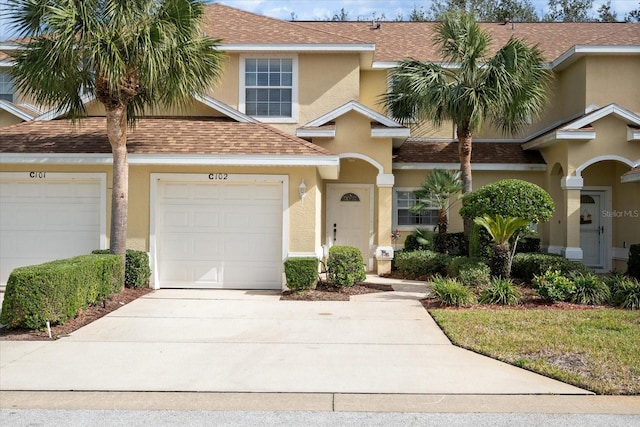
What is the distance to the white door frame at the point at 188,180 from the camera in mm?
12758

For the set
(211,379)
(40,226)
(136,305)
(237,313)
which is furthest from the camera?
(40,226)

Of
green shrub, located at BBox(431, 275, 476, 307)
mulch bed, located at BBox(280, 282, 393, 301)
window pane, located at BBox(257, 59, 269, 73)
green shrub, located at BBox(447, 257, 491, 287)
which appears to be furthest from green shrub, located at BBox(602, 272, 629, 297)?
window pane, located at BBox(257, 59, 269, 73)

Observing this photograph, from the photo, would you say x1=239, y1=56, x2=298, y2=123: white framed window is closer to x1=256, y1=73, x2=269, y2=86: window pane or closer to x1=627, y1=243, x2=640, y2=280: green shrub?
x1=256, y1=73, x2=269, y2=86: window pane

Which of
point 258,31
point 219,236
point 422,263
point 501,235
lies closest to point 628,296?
point 501,235

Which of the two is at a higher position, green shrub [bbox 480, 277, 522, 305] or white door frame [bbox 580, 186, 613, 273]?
white door frame [bbox 580, 186, 613, 273]

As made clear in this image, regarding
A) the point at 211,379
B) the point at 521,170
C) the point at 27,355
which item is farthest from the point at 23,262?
the point at 521,170

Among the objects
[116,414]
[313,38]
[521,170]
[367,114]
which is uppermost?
[313,38]

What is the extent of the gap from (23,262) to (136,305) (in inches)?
144

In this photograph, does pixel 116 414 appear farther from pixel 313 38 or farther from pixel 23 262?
pixel 313 38

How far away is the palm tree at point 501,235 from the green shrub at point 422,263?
2.70 m

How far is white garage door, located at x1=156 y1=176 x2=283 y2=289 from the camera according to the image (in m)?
12.9

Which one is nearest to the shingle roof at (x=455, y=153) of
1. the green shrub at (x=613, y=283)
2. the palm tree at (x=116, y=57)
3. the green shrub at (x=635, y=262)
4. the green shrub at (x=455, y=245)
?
the green shrub at (x=455, y=245)

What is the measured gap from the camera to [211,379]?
6.44m

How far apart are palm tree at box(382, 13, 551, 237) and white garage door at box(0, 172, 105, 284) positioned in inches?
321
